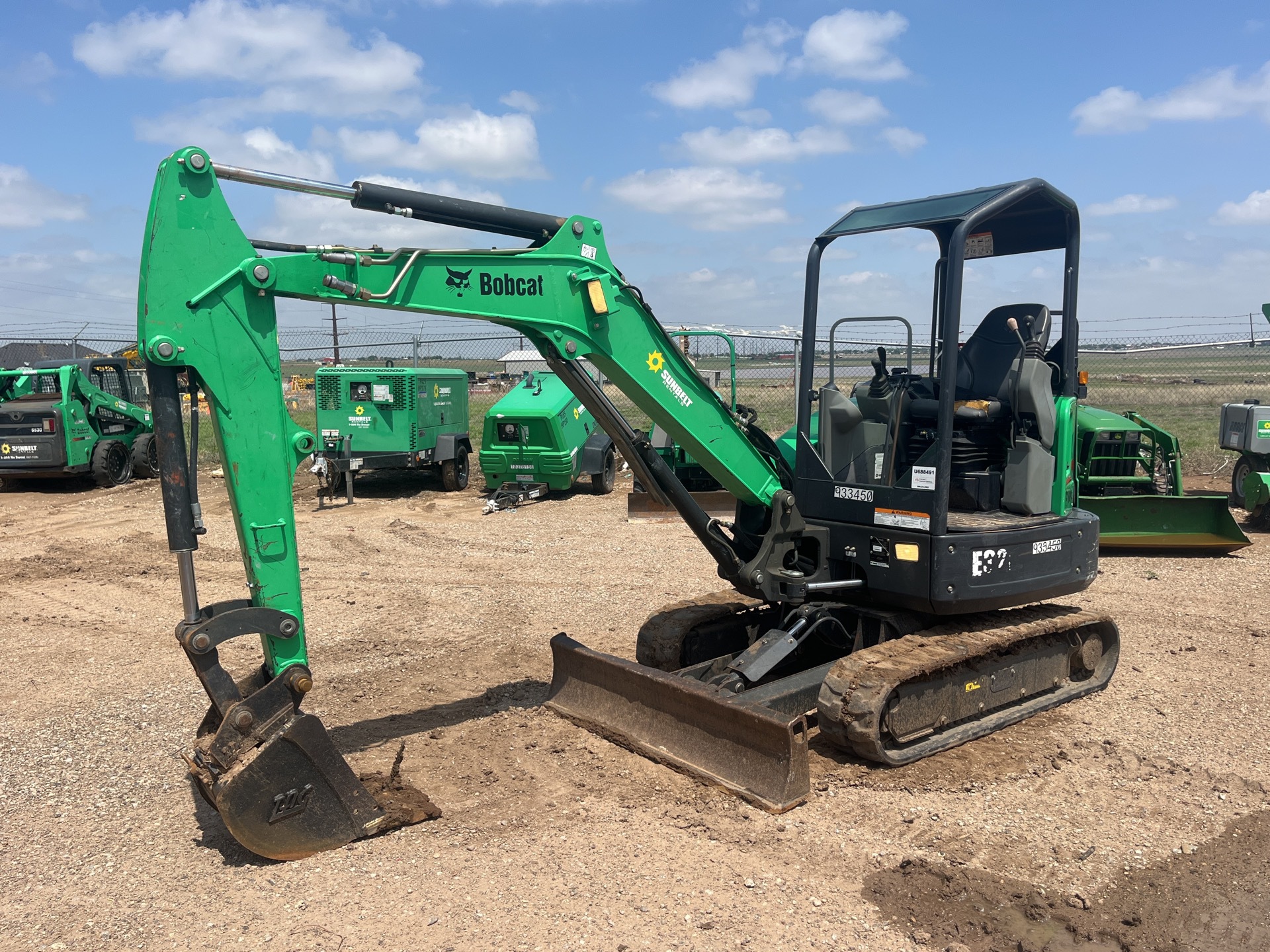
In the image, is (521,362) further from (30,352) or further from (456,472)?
(30,352)

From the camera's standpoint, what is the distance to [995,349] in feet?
19.3

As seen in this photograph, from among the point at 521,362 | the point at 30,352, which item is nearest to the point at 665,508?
the point at 521,362

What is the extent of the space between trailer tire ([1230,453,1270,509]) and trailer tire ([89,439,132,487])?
17300 millimetres

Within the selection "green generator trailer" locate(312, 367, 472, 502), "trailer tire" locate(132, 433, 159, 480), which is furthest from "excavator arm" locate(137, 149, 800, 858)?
"trailer tire" locate(132, 433, 159, 480)

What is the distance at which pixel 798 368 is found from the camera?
41.7 feet

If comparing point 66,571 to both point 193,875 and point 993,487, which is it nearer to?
point 193,875

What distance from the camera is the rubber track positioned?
497 cm

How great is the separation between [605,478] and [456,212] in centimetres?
1063

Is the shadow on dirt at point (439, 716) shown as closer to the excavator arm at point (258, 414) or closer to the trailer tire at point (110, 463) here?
the excavator arm at point (258, 414)

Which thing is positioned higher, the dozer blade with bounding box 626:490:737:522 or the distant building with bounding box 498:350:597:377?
the distant building with bounding box 498:350:597:377

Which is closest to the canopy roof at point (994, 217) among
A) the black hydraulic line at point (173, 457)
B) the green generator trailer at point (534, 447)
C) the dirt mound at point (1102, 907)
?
the dirt mound at point (1102, 907)

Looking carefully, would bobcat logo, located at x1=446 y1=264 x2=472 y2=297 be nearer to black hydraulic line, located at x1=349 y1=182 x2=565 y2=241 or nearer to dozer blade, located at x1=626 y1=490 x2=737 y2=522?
black hydraulic line, located at x1=349 y1=182 x2=565 y2=241

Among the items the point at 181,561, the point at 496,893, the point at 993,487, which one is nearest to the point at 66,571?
the point at 181,561

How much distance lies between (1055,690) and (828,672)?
1951mm
